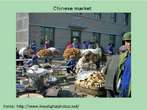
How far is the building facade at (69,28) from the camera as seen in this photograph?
21.3ft

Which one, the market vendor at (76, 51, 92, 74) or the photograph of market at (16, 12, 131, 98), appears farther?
the market vendor at (76, 51, 92, 74)

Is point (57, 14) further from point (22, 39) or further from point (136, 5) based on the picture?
point (136, 5)

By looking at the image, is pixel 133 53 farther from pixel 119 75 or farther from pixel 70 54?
pixel 70 54

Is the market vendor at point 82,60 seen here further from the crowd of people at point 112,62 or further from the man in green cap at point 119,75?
the man in green cap at point 119,75

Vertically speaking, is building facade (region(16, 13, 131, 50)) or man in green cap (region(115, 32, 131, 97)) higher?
building facade (region(16, 13, 131, 50))

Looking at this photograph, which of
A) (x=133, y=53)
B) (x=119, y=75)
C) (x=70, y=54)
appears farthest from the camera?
(x=70, y=54)

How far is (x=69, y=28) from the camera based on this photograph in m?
6.61

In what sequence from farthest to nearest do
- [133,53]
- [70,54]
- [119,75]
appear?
[70,54], [133,53], [119,75]

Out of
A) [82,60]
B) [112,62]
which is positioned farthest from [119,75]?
[82,60]

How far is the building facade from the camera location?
6.49 m

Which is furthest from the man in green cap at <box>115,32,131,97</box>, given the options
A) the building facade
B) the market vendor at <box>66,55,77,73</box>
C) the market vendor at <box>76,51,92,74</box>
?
the market vendor at <box>66,55,77,73</box>

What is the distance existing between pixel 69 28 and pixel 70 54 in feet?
1.00

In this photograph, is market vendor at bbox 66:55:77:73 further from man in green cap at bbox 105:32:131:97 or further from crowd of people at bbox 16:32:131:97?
man in green cap at bbox 105:32:131:97

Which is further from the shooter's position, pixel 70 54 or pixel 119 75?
pixel 70 54
